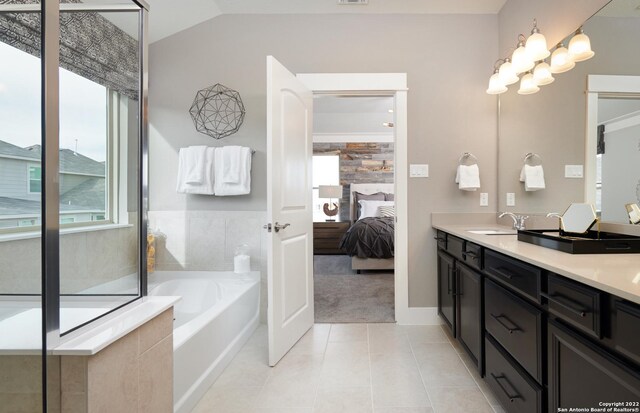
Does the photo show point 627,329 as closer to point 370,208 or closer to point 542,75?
point 542,75

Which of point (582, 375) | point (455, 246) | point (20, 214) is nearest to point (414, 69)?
point (455, 246)

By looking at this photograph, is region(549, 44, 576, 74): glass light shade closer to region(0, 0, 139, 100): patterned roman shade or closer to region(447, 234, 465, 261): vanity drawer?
region(447, 234, 465, 261): vanity drawer

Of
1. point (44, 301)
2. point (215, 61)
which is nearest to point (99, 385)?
point (44, 301)

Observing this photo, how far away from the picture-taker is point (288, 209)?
2197 millimetres

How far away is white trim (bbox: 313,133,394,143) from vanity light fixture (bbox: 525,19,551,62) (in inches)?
172

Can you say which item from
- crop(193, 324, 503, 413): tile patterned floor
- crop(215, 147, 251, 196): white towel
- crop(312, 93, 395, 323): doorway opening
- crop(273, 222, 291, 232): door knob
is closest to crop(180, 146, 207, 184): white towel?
crop(215, 147, 251, 196): white towel

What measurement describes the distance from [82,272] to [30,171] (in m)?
0.63

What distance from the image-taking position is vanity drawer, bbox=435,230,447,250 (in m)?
2.34

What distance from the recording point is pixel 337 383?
1751 mm

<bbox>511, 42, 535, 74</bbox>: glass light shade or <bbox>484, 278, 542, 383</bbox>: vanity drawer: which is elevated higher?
<bbox>511, 42, 535, 74</bbox>: glass light shade

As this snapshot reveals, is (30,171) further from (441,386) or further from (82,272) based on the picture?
(441,386)

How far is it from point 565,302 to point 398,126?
195 centimetres

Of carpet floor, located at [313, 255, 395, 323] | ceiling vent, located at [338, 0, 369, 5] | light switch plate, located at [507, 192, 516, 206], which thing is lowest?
carpet floor, located at [313, 255, 395, 323]

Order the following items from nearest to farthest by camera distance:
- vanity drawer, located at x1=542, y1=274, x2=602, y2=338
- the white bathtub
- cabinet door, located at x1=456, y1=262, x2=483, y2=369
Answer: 1. vanity drawer, located at x1=542, y1=274, x2=602, y2=338
2. the white bathtub
3. cabinet door, located at x1=456, y1=262, x2=483, y2=369
